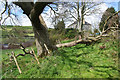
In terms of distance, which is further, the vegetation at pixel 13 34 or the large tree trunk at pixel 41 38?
the vegetation at pixel 13 34

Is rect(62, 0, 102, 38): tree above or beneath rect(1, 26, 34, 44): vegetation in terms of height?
above

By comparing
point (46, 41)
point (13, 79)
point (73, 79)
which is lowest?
point (13, 79)

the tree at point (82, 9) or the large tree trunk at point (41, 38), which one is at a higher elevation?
the tree at point (82, 9)

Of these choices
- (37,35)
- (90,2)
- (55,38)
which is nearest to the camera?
(37,35)

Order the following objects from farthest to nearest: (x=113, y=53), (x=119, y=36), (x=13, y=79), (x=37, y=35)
→ (x=37, y=35)
(x=119, y=36)
(x=113, y=53)
(x=13, y=79)

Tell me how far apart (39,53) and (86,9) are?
10.0 meters

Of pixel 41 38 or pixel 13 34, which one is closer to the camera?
pixel 41 38

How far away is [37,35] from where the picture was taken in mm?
4953

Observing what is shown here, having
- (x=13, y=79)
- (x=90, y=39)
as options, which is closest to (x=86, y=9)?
(x=90, y=39)

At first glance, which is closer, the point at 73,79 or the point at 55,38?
the point at 73,79

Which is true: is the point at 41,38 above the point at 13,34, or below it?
below

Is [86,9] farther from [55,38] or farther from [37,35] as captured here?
[37,35]

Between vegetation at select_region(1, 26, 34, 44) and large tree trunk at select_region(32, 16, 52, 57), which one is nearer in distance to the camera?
large tree trunk at select_region(32, 16, 52, 57)

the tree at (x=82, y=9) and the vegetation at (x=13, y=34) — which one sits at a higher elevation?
the tree at (x=82, y=9)
